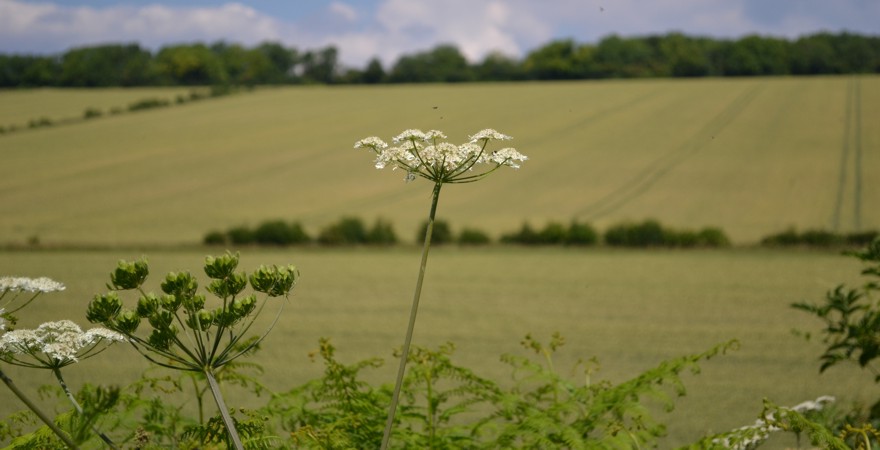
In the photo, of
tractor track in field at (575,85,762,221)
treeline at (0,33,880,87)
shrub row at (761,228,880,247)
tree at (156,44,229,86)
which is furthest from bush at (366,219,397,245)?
tree at (156,44,229,86)

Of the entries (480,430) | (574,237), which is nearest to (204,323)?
(480,430)

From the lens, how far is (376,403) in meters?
4.52

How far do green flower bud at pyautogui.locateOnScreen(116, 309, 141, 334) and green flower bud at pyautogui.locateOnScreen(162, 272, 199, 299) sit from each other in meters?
0.13

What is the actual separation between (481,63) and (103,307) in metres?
87.3

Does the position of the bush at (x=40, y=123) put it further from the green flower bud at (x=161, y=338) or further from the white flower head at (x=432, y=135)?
the green flower bud at (x=161, y=338)

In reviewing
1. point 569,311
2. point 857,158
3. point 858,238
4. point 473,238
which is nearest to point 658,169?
point 857,158

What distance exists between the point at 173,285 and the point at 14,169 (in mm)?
46257

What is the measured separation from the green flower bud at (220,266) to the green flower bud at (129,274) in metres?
0.19

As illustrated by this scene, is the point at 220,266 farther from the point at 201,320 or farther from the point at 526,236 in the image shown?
the point at 526,236

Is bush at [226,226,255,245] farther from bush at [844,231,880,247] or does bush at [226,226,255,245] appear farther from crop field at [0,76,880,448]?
bush at [844,231,880,247]

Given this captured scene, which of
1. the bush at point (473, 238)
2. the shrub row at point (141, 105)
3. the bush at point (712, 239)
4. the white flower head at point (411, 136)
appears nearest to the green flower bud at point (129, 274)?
the white flower head at point (411, 136)

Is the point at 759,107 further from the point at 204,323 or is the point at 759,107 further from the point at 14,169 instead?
the point at 204,323

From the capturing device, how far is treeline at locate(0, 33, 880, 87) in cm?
7875

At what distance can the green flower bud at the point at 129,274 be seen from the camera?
8.68 ft
